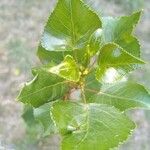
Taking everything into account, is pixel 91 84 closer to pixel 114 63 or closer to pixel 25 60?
pixel 114 63

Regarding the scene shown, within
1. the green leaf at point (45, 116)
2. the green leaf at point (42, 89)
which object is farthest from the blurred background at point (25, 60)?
the green leaf at point (42, 89)

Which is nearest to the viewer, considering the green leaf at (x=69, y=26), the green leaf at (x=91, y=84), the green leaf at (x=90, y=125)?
the green leaf at (x=90, y=125)

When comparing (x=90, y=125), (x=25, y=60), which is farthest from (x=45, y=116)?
(x=25, y=60)

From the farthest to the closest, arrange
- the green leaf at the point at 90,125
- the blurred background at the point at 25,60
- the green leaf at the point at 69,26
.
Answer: the blurred background at the point at 25,60 → the green leaf at the point at 69,26 → the green leaf at the point at 90,125

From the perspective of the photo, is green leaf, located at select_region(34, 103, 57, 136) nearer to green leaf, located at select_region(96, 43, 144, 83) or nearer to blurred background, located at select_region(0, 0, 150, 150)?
green leaf, located at select_region(96, 43, 144, 83)

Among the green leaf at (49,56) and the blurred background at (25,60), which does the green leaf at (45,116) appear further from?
the blurred background at (25,60)

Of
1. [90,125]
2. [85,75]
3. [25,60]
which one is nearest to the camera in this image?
[90,125]

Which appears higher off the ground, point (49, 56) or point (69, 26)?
point (69, 26)

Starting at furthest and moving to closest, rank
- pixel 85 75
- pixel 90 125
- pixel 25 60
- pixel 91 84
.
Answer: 1. pixel 25 60
2. pixel 91 84
3. pixel 85 75
4. pixel 90 125
